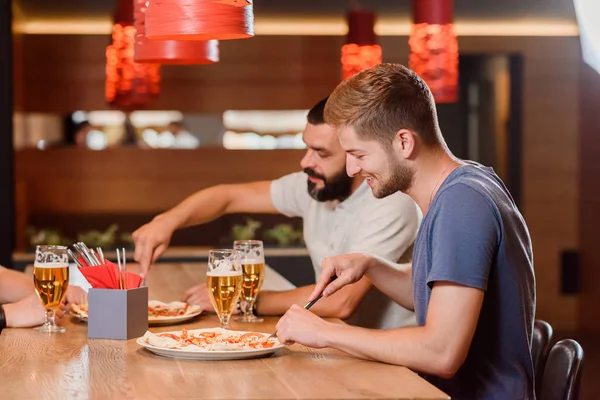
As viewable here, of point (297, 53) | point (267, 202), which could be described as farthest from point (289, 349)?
point (297, 53)

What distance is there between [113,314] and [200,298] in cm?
51

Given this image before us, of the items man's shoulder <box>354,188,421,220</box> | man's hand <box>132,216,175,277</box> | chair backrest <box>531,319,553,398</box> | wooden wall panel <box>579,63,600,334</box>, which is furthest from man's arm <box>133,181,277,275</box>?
wooden wall panel <box>579,63,600,334</box>

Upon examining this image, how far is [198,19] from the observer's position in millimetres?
2533

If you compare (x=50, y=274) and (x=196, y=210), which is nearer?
(x=50, y=274)

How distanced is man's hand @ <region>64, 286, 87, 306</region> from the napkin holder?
0.47m

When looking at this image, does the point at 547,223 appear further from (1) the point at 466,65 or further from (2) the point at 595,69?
(1) the point at 466,65

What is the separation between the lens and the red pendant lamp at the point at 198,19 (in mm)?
2537

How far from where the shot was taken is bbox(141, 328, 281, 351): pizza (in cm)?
216

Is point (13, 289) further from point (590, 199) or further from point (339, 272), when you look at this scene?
point (590, 199)

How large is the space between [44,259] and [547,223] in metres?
7.01

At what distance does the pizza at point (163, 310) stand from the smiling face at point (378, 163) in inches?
31.2

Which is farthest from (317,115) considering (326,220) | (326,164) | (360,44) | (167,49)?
(360,44)

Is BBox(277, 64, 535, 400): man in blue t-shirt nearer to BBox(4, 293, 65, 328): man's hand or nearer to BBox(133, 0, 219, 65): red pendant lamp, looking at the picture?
BBox(4, 293, 65, 328): man's hand

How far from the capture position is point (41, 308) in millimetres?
2623
